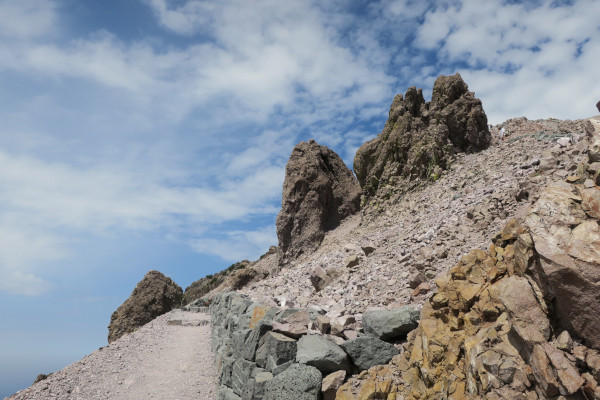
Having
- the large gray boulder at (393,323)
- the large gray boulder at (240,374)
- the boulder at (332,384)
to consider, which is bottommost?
the boulder at (332,384)

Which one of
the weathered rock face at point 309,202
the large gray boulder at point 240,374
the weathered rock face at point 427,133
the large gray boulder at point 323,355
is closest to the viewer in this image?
the large gray boulder at point 323,355

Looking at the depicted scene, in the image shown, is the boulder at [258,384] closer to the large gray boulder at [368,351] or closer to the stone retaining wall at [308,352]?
the stone retaining wall at [308,352]

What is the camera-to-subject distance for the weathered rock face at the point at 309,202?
27.3m

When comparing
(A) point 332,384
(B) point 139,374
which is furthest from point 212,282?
Answer: (A) point 332,384

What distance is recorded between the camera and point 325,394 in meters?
6.52

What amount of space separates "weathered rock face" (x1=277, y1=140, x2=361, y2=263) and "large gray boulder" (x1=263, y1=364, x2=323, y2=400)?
1947 centimetres

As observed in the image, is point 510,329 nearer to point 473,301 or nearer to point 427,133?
point 473,301

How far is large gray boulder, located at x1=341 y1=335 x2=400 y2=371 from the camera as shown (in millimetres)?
6523

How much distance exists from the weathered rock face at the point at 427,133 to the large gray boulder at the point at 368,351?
15998 mm

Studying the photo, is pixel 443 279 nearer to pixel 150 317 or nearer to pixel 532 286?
pixel 532 286

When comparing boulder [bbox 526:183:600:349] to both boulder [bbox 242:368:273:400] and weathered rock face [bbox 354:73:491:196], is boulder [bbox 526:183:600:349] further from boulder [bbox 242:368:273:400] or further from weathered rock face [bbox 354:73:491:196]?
weathered rock face [bbox 354:73:491:196]

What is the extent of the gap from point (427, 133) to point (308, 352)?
18.2 metres

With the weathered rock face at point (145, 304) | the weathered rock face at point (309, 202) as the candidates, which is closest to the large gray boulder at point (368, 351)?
the weathered rock face at point (309, 202)

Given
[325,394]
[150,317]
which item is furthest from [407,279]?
[150,317]
